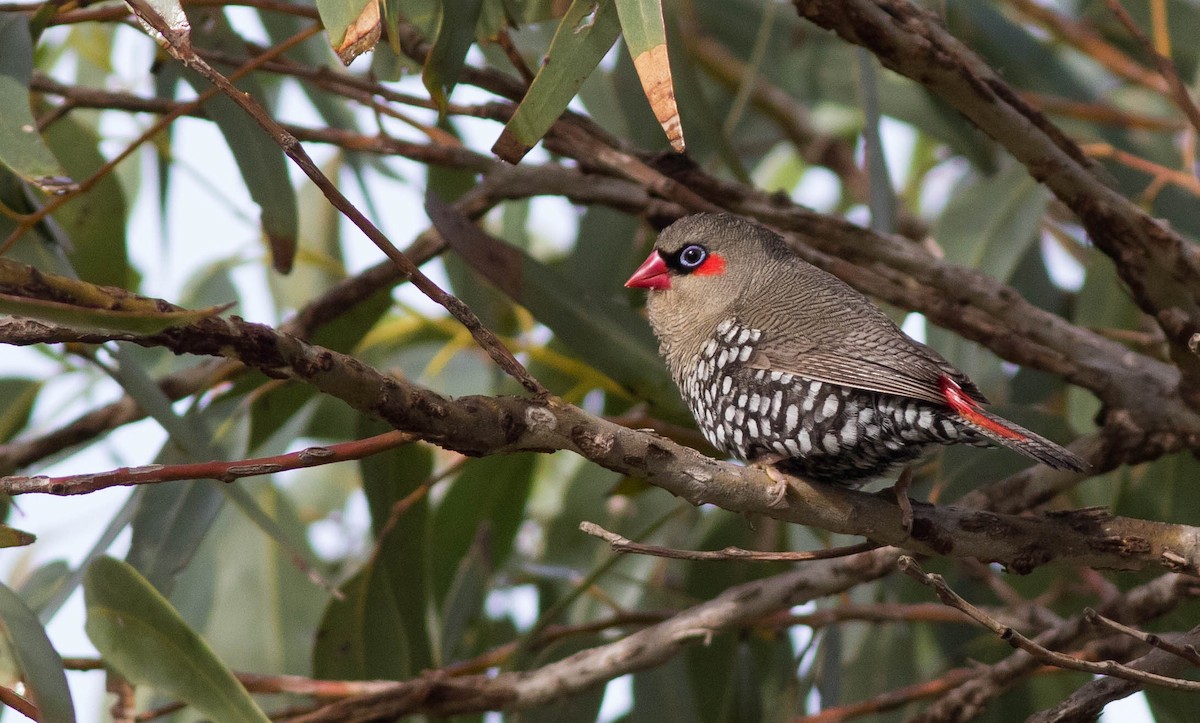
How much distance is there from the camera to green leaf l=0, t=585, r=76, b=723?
2.17 meters

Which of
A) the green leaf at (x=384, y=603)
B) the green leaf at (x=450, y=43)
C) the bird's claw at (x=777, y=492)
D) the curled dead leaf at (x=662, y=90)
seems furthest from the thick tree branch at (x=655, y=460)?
the green leaf at (x=384, y=603)

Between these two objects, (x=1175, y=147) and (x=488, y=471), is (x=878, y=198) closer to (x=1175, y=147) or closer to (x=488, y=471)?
(x=488, y=471)

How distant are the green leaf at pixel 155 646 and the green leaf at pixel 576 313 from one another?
1262 mm

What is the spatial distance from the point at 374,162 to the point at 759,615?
2.68m

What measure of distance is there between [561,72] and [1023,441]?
113 centimetres

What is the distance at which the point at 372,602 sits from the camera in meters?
3.74

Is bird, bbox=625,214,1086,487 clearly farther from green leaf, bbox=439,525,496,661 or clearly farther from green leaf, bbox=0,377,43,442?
green leaf, bbox=0,377,43,442

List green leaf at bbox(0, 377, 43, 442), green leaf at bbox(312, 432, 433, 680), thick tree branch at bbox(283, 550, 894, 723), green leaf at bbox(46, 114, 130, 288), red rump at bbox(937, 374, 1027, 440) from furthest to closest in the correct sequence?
1. green leaf at bbox(0, 377, 43, 442)
2. green leaf at bbox(46, 114, 130, 288)
3. green leaf at bbox(312, 432, 433, 680)
4. thick tree branch at bbox(283, 550, 894, 723)
5. red rump at bbox(937, 374, 1027, 440)

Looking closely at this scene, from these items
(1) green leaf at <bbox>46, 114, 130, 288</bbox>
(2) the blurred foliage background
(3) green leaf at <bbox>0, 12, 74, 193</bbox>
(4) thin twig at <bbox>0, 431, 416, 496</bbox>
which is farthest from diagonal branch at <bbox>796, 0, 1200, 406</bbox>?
(1) green leaf at <bbox>46, 114, 130, 288</bbox>

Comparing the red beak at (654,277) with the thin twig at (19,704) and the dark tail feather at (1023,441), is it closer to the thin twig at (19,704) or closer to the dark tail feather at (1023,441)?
the dark tail feather at (1023,441)

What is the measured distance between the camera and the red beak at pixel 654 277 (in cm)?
369

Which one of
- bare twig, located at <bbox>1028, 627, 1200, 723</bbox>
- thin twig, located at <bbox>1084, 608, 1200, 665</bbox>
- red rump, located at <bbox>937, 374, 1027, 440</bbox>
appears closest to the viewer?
thin twig, located at <bbox>1084, 608, 1200, 665</bbox>

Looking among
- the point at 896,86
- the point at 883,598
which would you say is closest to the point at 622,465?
the point at 883,598

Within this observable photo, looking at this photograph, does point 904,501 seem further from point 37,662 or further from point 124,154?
point 124,154
